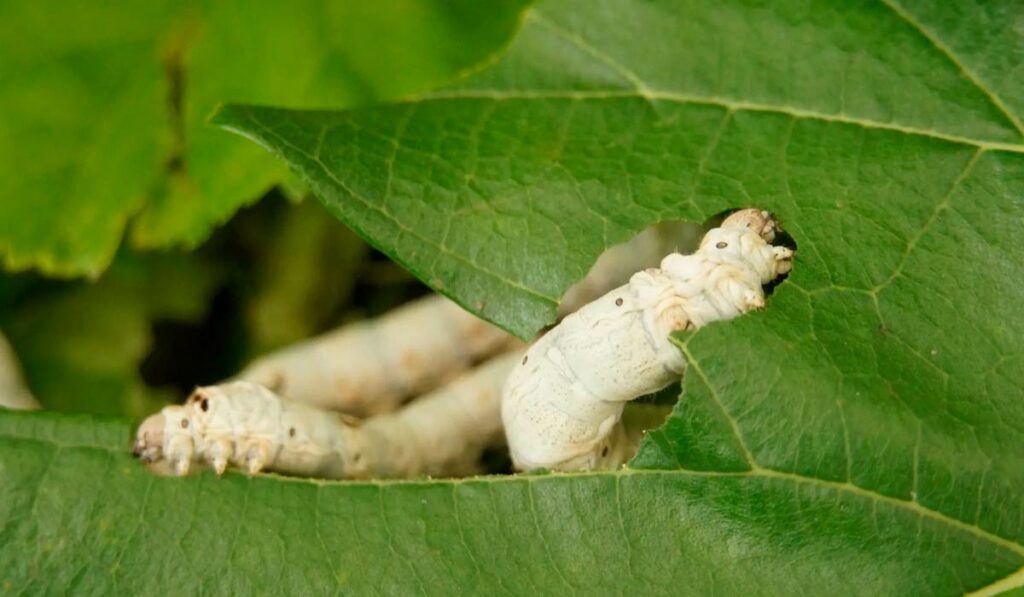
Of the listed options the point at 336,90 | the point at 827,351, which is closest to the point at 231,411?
the point at 336,90

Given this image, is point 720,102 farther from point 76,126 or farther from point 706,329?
point 76,126

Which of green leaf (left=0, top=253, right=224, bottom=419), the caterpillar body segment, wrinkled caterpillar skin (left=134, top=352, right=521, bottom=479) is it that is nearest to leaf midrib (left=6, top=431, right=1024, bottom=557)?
wrinkled caterpillar skin (left=134, top=352, right=521, bottom=479)

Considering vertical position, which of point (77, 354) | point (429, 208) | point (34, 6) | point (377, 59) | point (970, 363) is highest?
point (970, 363)

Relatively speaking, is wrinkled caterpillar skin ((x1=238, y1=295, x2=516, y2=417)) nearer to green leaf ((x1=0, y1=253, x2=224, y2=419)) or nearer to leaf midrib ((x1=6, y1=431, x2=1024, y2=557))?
green leaf ((x1=0, y1=253, x2=224, y2=419))

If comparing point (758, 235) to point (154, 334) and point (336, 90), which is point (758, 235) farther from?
point (154, 334)

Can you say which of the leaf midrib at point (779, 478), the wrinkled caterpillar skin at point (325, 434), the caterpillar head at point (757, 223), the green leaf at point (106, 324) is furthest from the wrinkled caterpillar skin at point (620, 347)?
the green leaf at point (106, 324)

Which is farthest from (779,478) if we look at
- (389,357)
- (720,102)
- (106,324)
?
(106,324)
